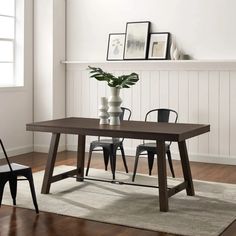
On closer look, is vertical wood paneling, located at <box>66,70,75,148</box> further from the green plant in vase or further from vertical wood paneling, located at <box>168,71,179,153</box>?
the green plant in vase

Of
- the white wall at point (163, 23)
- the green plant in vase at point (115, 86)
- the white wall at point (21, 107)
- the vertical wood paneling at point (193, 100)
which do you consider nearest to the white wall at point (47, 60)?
the white wall at point (21, 107)

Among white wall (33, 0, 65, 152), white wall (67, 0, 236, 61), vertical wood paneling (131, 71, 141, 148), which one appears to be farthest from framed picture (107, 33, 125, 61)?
white wall (33, 0, 65, 152)

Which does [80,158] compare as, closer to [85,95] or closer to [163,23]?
[85,95]

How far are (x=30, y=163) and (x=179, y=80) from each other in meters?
2.33

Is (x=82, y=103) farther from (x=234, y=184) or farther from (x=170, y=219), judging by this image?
(x=170, y=219)

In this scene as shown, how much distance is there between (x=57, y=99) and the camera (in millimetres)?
7844

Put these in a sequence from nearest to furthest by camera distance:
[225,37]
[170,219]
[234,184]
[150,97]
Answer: [170,219]
[234,184]
[225,37]
[150,97]

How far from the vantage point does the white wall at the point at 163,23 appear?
6.80m

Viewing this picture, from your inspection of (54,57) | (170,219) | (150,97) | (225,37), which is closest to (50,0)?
(54,57)

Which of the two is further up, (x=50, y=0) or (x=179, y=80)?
(x=50, y=0)

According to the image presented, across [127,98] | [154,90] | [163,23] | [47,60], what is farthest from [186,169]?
[47,60]

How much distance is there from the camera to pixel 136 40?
7.33 m

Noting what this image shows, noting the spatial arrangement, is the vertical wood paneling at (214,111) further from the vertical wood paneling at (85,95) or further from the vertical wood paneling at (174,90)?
the vertical wood paneling at (85,95)

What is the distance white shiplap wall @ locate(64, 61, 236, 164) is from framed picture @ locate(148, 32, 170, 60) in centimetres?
10
